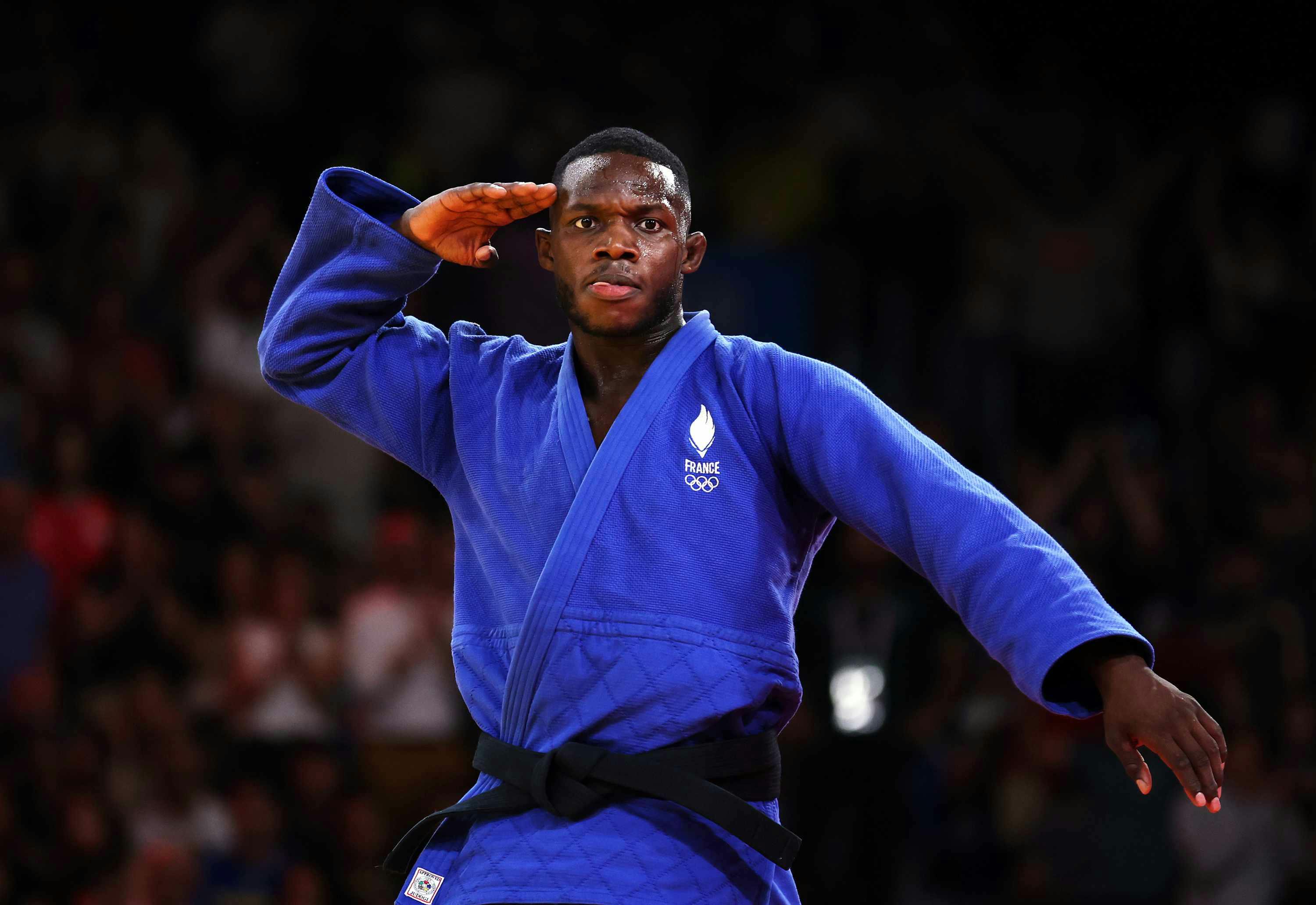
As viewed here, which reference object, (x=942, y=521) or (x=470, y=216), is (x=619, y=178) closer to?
(x=470, y=216)

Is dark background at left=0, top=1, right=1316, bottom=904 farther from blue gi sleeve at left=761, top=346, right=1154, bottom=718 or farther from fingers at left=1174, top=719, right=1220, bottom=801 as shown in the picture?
fingers at left=1174, top=719, right=1220, bottom=801

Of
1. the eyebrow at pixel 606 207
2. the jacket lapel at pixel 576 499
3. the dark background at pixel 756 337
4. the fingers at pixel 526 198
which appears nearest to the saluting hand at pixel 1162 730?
the jacket lapel at pixel 576 499

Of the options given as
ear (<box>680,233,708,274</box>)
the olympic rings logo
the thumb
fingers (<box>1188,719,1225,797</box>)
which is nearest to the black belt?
the olympic rings logo

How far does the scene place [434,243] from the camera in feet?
8.63

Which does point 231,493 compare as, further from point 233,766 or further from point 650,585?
point 650,585

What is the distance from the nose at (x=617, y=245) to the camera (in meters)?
2.53

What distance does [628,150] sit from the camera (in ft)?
8.47

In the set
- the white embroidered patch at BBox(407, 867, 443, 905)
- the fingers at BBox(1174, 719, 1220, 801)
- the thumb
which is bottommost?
the white embroidered patch at BBox(407, 867, 443, 905)

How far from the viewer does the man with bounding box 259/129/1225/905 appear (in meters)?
2.31

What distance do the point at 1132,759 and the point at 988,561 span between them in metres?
0.34

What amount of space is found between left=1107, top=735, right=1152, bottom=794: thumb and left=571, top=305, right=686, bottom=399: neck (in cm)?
93

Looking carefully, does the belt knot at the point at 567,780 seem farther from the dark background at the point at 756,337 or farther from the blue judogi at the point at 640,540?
the dark background at the point at 756,337

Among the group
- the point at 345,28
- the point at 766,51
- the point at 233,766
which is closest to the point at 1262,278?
the point at 766,51

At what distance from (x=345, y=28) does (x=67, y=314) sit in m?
2.07
